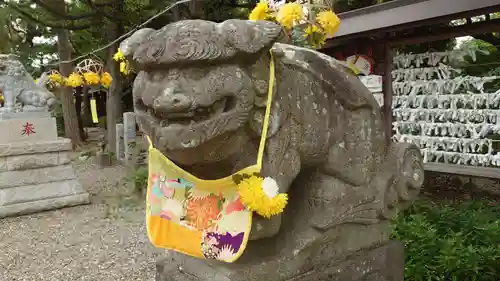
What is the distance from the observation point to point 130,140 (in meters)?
8.83

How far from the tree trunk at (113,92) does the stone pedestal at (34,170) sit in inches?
138

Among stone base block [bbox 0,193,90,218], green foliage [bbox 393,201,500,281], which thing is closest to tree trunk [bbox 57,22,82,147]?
stone base block [bbox 0,193,90,218]

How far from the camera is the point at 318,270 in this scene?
6.58 feet

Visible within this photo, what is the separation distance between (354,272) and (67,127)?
10.4 metres

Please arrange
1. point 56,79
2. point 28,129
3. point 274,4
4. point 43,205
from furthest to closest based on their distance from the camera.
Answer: point 56,79 < point 28,129 < point 43,205 < point 274,4

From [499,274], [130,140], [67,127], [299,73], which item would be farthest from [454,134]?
[67,127]

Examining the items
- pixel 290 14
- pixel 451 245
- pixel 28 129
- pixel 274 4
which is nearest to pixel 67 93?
pixel 28 129

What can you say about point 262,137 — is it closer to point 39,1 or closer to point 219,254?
point 219,254

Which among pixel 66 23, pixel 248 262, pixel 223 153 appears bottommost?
pixel 248 262

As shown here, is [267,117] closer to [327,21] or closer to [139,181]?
[327,21]

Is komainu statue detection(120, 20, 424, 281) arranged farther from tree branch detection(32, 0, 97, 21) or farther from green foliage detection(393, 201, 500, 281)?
tree branch detection(32, 0, 97, 21)

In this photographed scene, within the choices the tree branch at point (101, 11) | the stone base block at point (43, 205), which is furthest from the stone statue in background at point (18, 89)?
the tree branch at point (101, 11)

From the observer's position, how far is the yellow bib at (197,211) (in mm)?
1672

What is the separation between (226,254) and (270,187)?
30 centimetres
